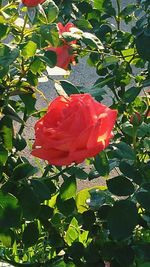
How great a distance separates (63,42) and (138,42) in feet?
0.73

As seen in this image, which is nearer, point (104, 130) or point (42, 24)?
point (104, 130)

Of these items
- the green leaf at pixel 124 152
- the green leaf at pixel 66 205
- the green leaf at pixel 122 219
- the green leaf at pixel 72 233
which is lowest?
the green leaf at pixel 72 233

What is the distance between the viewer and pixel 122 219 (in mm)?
1194

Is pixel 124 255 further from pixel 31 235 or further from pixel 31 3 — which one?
pixel 31 3

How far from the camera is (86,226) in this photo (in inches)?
55.2

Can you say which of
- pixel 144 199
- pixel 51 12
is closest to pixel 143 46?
pixel 51 12

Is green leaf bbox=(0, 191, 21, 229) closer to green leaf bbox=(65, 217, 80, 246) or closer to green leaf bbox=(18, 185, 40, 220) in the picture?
green leaf bbox=(18, 185, 40, 220)

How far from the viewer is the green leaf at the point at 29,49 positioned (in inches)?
45.1

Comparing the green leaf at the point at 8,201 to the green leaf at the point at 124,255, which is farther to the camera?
the green leaf at the point at 124,255

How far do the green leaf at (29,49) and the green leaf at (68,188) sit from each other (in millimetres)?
245

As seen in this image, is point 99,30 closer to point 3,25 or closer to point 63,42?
point 63,42

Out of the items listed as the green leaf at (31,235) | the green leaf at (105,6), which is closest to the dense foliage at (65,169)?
the green leaf at (31,235)

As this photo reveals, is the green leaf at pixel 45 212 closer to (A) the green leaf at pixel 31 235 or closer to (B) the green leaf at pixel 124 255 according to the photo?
(A) the green leaf at pixel 31 235

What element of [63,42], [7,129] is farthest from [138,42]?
[7,129]
